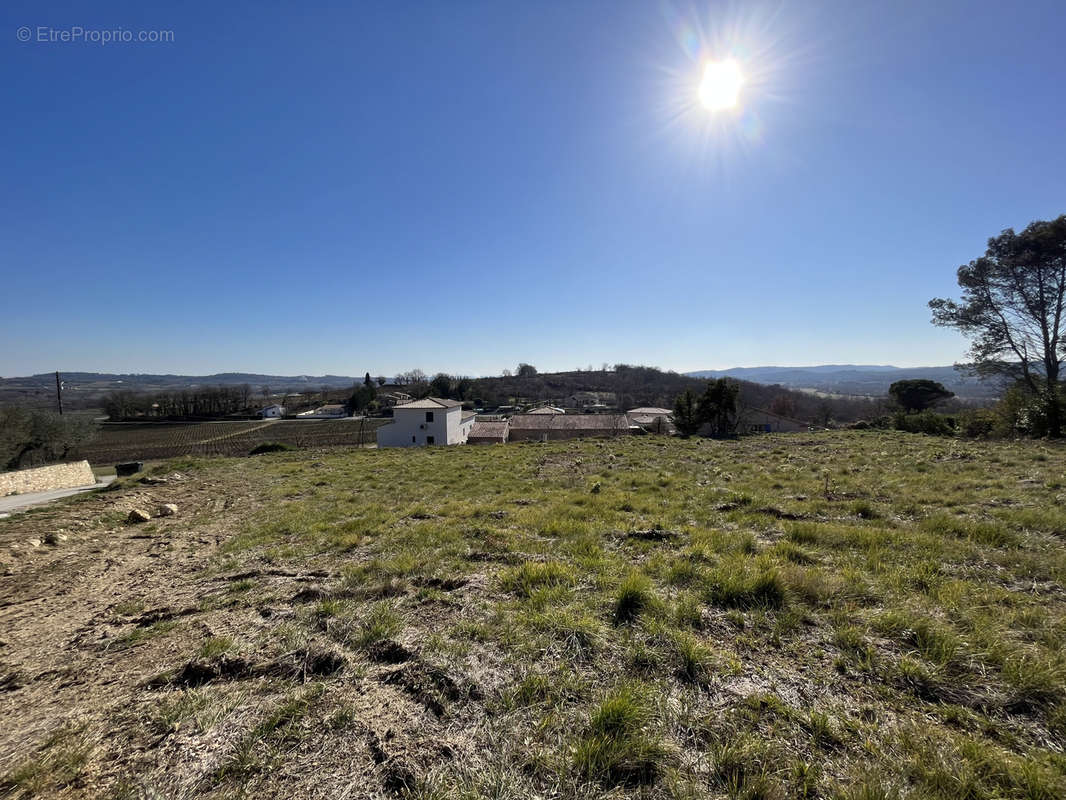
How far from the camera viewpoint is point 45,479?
1703 cm

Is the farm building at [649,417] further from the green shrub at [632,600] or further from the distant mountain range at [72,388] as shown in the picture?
the distant mountain range at [72,388]

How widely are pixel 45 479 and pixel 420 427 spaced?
2247 cm

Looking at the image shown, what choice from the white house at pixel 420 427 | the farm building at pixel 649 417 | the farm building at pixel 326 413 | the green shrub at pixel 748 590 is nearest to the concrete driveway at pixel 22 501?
the green shrub at pixel 748 590

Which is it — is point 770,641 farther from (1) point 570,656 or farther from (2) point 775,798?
(1) point 570,656

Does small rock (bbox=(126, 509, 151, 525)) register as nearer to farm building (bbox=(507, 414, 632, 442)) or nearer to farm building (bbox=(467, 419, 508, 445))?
farm building (bbox=(467, 419, 508, 445))

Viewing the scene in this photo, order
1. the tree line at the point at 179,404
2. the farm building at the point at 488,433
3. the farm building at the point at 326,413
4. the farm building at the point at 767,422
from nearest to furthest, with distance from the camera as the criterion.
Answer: the farm building at the point at 488,433, the farm building at the point at 767,422, the tree line at the point at 179,404, the farm building at the point at 326,413

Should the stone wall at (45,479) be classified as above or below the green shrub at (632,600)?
below

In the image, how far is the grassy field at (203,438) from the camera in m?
36.2

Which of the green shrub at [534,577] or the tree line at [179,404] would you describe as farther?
the tree line at [179,404]

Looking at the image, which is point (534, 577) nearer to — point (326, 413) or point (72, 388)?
point (326, 413)

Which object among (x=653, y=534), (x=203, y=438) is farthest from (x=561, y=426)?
(x=203, y=438)

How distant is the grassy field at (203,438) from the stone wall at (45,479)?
11036mm

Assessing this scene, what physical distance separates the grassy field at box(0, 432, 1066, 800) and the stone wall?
1487 centimetres

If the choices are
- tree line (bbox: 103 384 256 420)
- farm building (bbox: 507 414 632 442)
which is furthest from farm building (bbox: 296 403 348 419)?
farm building (bbox: 507 414 632 442)
